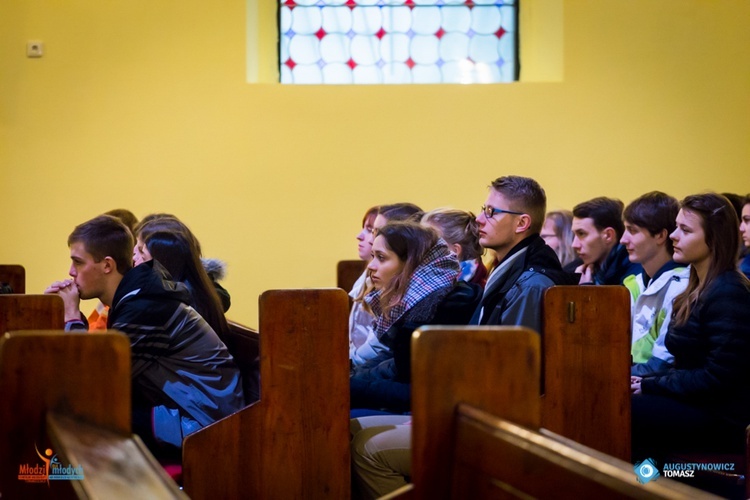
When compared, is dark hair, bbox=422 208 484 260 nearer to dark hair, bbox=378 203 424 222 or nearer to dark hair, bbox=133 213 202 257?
dark hair, bbox=378 203 424 222

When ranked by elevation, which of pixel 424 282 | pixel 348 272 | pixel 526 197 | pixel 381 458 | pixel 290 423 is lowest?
pixel 381 458

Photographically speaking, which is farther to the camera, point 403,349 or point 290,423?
point 403,349

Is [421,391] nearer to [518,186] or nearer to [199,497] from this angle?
[199,497]

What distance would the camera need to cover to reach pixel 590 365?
9.03ft

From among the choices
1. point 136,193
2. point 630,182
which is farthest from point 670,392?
point 136,193

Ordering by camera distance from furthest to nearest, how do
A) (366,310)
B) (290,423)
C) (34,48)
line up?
1. (34,48)
2. (366,310)
3. (290,423)

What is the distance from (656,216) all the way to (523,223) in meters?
0.65

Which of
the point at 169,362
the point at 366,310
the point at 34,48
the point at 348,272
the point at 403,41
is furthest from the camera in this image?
the point at 403,41

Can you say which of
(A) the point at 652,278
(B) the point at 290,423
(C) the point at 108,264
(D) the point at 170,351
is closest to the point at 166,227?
(C) the point at 108,264

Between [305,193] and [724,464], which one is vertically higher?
[305,193]

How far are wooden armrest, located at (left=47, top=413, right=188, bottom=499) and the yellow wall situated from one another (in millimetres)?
4540

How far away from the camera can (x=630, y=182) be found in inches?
228

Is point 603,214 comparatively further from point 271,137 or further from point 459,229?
point 271,137

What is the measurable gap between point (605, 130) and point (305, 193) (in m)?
1.85
